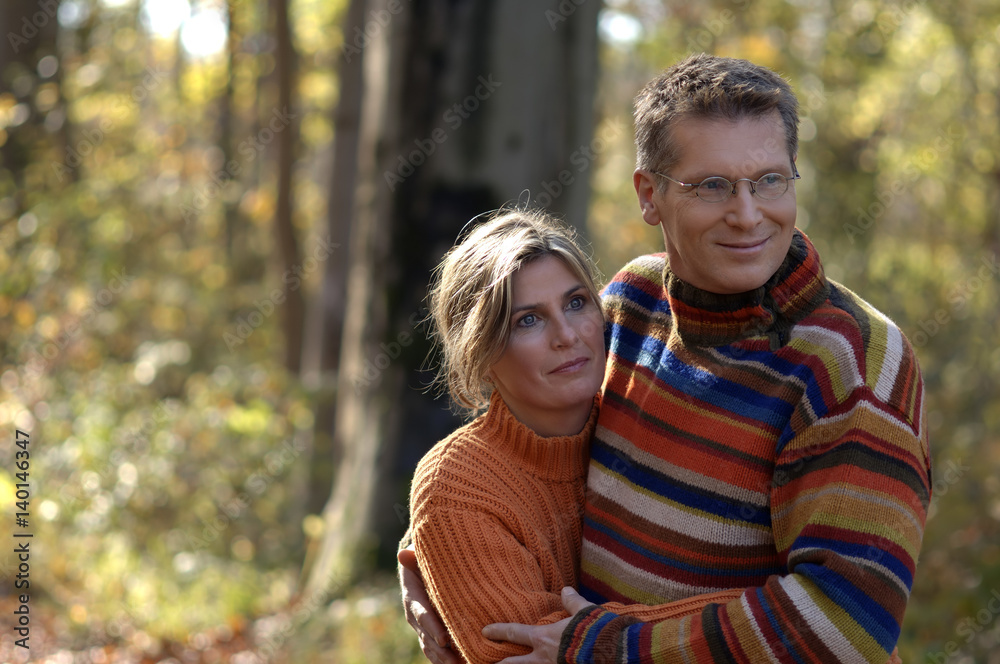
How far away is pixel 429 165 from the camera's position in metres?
5.03

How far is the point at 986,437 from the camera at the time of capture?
20.7 ft

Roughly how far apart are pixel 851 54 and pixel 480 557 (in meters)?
9.37

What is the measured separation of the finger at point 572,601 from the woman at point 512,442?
5cm

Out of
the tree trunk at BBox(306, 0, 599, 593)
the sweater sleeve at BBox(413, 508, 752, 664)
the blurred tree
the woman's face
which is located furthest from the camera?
the blurred tree

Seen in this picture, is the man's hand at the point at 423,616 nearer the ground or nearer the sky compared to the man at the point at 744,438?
nearer the ground

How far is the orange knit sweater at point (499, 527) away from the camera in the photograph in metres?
2.12

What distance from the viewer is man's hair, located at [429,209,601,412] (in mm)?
2264

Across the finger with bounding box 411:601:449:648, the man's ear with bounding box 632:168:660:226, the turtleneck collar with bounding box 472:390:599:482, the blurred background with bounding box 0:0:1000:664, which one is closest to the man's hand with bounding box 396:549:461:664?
the finger with bounding box 411:601:449:648

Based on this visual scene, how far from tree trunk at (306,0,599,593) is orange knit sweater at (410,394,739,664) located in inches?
109

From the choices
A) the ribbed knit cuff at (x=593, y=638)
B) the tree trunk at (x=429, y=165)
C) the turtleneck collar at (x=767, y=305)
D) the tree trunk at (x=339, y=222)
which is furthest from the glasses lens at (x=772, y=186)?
the tree trunk at (x=339, y=222)

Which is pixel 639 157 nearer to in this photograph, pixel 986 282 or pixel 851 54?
pixel 986 282

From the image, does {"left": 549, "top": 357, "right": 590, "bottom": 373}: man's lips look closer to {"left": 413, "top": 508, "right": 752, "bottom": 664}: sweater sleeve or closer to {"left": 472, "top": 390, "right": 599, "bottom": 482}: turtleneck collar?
{"left": 472, "top": 390, "right": 599, "bottom": 482}: turtleneck collar

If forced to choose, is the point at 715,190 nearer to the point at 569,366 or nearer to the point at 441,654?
the point at 569,366

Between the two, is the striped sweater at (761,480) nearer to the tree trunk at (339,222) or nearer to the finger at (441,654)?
the finger at (441,654)
